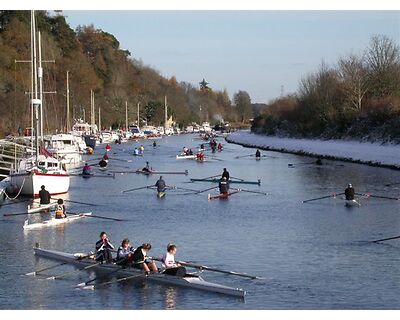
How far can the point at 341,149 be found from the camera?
83000mm

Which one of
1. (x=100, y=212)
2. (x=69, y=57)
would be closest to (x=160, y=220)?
(x=100, y=212)

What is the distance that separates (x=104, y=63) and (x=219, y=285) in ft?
524

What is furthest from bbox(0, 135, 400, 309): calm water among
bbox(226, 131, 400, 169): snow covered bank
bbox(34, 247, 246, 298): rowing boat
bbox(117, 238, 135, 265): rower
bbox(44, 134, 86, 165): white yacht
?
bbox(44, 134, 86, 165): white yacht

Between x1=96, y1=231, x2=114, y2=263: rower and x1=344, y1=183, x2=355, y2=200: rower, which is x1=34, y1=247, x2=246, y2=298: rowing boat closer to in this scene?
x1=96, y1=231, x2=114, y2=263: rower

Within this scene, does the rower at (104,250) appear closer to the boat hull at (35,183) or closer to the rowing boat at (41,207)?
the rowing boat at (41,207)

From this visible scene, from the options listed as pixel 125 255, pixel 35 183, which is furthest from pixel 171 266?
pixel 35 183

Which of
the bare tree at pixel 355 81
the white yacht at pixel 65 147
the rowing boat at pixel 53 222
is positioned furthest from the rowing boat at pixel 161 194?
the bare tree at pixel 355 81

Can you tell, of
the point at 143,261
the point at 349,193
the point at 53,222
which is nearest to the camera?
the point at 143,261

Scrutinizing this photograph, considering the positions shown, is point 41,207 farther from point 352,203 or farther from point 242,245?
point 352,203

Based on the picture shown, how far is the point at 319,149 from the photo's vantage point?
89812mm

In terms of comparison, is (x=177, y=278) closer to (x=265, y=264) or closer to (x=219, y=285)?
(x=219, y=285)

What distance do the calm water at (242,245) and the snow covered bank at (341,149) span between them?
1481cm

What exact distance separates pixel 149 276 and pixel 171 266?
0.76 metres

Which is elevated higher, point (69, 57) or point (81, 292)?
point (69, 57)
